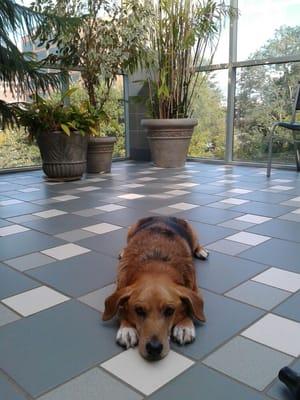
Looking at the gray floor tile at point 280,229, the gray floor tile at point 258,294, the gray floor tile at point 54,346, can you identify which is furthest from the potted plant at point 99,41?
the gray floor tile at point 54,346

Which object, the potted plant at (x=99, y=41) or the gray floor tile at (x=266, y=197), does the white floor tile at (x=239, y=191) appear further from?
the potted plant at (x=99, y=41)

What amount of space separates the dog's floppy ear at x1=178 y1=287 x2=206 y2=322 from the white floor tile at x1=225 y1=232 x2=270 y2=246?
0.91 metres

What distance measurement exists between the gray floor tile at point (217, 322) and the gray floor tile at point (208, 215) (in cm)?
108

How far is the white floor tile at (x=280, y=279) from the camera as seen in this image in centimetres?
160

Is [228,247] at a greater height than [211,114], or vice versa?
[211,114]

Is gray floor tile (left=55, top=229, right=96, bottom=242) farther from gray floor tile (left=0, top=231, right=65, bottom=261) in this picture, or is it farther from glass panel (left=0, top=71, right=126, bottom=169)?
glass panel (left=0, top=71, right=126, bottom=169)

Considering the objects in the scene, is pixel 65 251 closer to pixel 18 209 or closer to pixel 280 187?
pixel 18 209

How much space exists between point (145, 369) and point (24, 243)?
4.19ft

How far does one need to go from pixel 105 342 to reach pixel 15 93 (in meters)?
2.92

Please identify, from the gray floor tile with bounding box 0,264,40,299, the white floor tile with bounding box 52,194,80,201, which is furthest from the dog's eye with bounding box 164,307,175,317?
the white floor tile with bounding box 52,194,80,201

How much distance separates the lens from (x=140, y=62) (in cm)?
472

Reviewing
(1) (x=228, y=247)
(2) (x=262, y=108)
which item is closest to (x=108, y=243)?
(1) (x=228, y=247)

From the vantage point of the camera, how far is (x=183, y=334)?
1221 millimetres

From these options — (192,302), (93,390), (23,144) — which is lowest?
(93,390)
